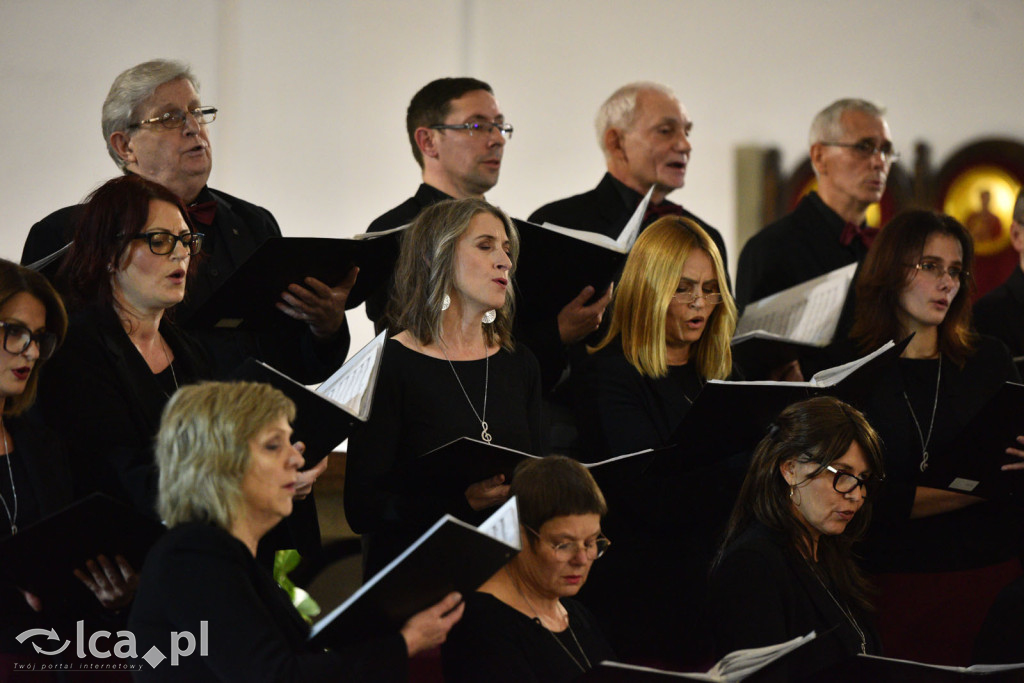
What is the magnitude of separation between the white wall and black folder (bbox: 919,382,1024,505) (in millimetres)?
3098

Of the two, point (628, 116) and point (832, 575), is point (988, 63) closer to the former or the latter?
point (628, 116)

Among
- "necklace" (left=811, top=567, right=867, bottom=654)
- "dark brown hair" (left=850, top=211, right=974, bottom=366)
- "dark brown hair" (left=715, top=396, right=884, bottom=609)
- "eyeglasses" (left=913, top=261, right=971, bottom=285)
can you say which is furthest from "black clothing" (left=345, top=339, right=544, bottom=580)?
"eyeglasses" (left=913, top=261, right=971, bottom=285)

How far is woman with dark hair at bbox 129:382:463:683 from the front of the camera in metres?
2.10

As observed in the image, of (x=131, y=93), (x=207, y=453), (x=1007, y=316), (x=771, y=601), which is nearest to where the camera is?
(x=207, y=453)

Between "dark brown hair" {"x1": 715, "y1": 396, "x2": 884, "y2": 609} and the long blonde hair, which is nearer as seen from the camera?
"dark brown hair" {"x1": 715, "y1": 396, "x2": 884, "y2": 609}

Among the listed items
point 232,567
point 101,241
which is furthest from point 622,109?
point 232,567

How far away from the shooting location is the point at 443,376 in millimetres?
3154

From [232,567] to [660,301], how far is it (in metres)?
1.75

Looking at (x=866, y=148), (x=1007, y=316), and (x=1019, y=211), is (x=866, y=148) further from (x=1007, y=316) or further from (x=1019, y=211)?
(x=1007, y=316)

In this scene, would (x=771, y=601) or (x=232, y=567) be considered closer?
(x=232, y=567)

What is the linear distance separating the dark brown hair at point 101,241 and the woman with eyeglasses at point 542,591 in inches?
40.3

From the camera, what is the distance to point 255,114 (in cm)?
580

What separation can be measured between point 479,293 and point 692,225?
773 mm

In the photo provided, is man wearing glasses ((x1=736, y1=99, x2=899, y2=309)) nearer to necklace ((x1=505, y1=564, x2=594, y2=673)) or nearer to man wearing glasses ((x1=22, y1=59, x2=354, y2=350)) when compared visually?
man wearing glasses ((x1=22, y1=59, x2=354, y2=350))
